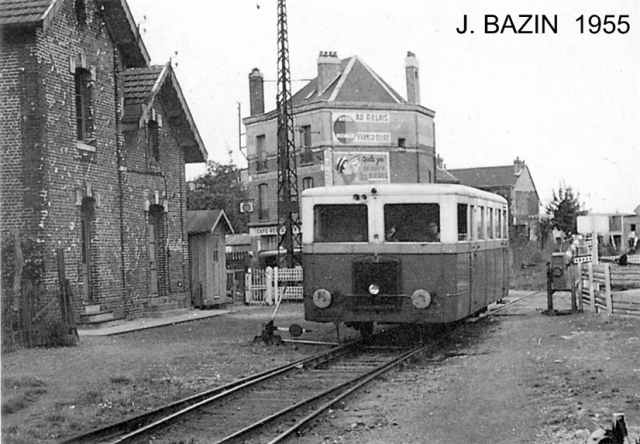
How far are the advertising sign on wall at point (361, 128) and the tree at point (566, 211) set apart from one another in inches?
410

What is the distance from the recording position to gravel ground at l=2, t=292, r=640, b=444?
8.34 metres

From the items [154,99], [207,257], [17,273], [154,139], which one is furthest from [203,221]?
[17,273]

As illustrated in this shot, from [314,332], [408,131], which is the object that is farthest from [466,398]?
[408,131]

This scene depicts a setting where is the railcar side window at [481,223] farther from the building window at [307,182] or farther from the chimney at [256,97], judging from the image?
the chimney at [256,97]

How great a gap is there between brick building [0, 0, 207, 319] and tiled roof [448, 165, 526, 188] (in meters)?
54.6

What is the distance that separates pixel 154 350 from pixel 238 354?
1.51 metres

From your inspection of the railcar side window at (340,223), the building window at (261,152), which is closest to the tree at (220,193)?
the building window at (261,152)

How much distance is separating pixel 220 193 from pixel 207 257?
4235 centimetres

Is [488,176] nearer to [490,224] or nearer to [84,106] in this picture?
[490,224]

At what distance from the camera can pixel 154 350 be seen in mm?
15070

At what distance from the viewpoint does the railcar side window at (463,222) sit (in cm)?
1453

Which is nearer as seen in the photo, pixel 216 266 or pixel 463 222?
pixel 463 222

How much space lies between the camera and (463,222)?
14688 millimetres

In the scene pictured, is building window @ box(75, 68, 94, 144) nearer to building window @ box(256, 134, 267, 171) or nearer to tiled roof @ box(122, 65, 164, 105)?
tiled roof @ box(122, 65, 164, 105)
